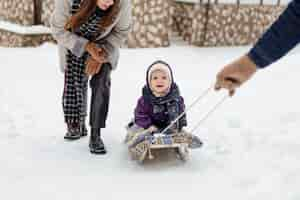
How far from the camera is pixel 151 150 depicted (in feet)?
11.8

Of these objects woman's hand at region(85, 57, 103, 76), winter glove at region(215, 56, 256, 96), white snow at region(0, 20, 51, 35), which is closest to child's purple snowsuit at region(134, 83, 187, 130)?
woman's hand at region(85, 57, 103, 76)

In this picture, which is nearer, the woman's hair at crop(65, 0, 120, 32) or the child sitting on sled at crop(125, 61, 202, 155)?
the woman's hair at crop(65, 0, 120, 32)

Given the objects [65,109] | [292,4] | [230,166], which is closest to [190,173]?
[230,166]

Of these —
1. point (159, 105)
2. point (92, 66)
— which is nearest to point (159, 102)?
point (159, 105)

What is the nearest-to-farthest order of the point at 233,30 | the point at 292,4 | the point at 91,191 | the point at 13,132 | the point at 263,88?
the point at 292,4 < the point at 91,191 < the point at 13,132 < the point at 263,88 < the point at 233,30

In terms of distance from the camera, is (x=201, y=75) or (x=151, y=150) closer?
(x=151, y=150)

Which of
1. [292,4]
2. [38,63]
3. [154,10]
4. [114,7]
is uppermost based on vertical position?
[292,4]

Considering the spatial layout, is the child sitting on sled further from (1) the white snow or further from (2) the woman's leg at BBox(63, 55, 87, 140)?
(1) the white snow

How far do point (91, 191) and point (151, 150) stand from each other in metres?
0.76

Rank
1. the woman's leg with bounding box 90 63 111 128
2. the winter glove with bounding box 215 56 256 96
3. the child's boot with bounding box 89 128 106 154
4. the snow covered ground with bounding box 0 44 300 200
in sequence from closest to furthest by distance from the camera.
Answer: the winter glove with bounding box 215 56 256 96
the snow covered ground with bounding box 0 44 300 200
the woman's leg with bounding box 90 63 111 128
the child's boot with bounding box 89 128 106 154

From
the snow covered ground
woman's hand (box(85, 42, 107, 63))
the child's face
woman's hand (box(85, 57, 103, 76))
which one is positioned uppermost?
woman's hand (box(85, 42, 107, 63))

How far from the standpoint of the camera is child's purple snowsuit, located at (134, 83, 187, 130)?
3.48 meters

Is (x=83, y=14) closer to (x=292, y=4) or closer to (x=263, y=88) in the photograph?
(x=292, y=4)

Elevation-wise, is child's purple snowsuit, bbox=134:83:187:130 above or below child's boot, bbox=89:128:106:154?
above
